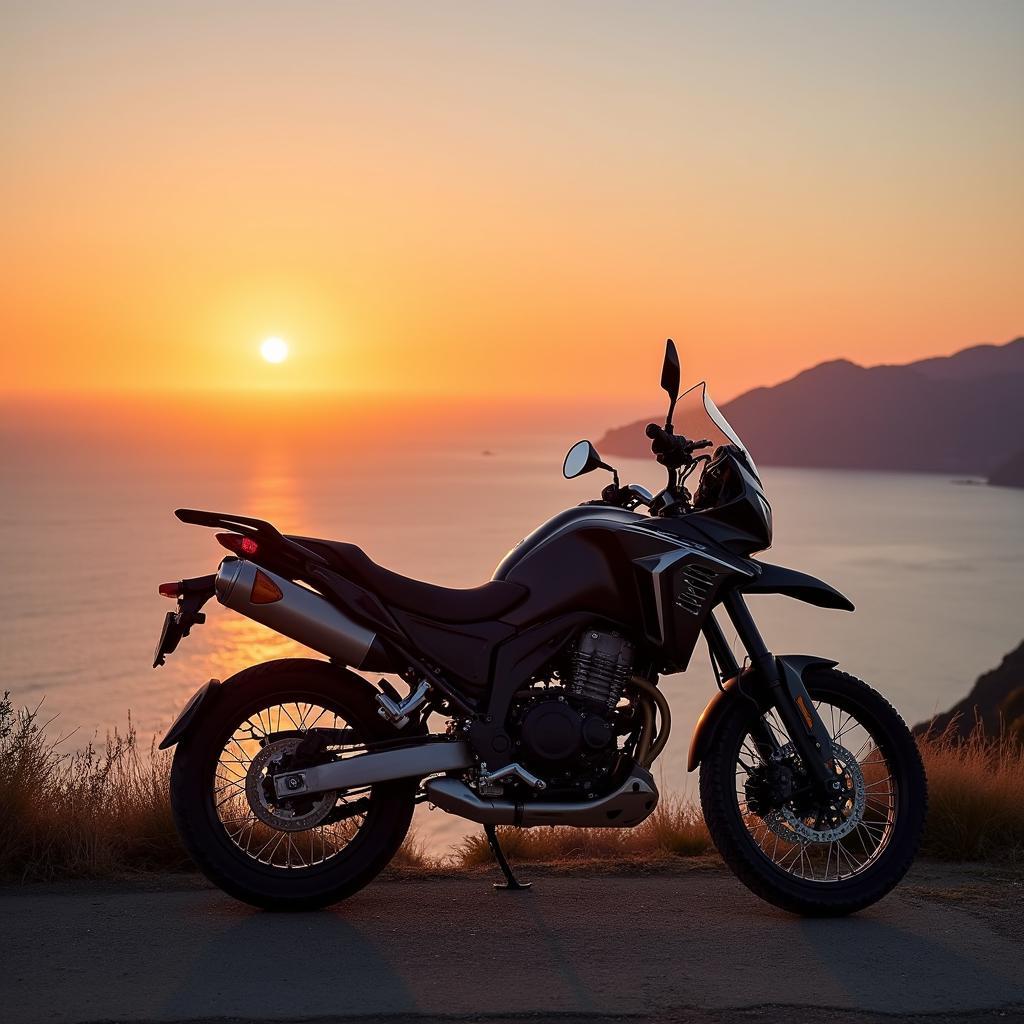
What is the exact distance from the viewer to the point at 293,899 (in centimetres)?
491

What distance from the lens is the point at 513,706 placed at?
4953 mm

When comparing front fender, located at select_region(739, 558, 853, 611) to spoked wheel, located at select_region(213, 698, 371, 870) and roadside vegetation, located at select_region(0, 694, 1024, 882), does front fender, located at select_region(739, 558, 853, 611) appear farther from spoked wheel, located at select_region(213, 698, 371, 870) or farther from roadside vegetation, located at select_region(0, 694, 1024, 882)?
spoked wheel, located at select_region(213, 698, 371, 870)

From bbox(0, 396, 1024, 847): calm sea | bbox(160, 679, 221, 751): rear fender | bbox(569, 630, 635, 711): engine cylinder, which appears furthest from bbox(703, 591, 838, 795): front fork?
bbox(0, 396, 1024, 847): calm sea

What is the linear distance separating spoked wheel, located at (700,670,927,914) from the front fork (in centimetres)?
4

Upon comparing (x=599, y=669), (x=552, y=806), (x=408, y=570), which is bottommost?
(x=408, y=570)

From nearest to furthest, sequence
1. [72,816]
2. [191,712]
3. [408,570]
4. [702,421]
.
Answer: [191,712] → [702,421] → [72,816] → [408,570]

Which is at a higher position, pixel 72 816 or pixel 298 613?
pixel 298 613

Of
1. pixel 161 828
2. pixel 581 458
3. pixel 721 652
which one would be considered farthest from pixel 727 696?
pixel 161 828

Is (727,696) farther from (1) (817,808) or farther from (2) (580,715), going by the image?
(2) (580,715)

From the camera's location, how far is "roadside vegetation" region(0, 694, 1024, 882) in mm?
5617

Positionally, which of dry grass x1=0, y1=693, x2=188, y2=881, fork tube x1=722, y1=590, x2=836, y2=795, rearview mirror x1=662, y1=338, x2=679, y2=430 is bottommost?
dry grass x1=0, y1=693, x2=188, y2=881

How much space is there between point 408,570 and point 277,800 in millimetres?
84511

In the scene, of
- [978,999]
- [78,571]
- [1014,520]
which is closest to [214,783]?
[978,999]

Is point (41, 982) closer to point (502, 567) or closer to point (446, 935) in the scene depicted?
point (446, 935)
